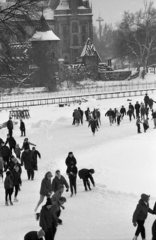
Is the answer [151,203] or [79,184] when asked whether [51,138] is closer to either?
[79,184]

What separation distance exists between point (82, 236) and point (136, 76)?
216 feet

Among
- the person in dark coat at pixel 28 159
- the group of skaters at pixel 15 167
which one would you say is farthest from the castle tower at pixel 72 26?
the person in dark coat at pixel 28 159

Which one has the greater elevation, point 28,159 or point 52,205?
point 52,205

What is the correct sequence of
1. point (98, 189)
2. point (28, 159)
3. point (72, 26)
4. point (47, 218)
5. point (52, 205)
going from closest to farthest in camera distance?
1. point (47, 218)
2. point (52, 205)
3. point (98, 189)
4. point (28, 159)
5. point (72, 26)

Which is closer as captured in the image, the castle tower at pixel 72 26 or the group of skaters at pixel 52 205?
the group of skaters at pixel 52 205

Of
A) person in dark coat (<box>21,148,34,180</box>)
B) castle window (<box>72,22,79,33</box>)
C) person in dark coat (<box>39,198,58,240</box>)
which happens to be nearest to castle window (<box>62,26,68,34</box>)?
castle window (<box>72,22,79,33</box>)

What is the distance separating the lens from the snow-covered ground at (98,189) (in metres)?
11.6

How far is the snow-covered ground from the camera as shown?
11559 millimetres

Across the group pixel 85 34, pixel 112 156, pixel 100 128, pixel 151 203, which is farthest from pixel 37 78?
pixel 151 203

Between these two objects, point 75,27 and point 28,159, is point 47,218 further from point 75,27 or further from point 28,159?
point 75,27

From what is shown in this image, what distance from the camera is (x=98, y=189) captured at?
15.0 metres

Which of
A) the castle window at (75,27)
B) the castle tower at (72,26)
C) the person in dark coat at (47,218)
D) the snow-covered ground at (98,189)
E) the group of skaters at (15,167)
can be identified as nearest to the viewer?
the person in dark coat at (47,218)

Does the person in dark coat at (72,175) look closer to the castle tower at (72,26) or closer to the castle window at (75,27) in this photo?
the castle tower at (72,26)

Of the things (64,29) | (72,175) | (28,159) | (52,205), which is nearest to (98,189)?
(72,175)
